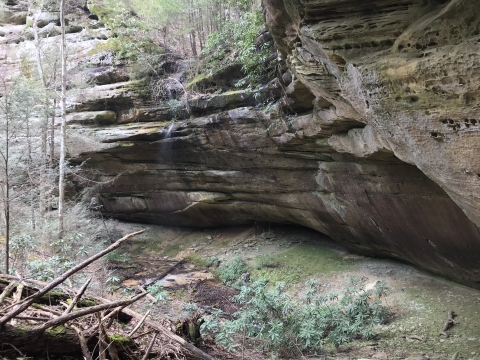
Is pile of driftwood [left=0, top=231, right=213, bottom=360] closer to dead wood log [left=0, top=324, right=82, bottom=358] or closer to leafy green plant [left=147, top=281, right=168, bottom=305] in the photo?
dead wood log [left=0, top=324, right=82, bottom=358]

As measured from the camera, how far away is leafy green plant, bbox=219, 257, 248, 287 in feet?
38.2

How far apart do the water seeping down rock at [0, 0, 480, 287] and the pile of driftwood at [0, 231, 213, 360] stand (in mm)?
3816

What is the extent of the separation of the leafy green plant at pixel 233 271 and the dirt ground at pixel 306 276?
0.30 metres

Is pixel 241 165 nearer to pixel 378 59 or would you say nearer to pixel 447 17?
pixel 378 59

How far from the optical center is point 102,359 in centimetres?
279

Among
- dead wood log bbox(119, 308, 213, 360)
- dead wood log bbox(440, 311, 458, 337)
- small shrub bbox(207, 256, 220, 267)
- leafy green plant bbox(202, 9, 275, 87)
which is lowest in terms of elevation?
small shrub bbox(207, 256, 220, 267)

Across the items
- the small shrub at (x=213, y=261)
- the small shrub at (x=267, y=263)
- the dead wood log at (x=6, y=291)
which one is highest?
the dead wood log at (x=6, y=291)

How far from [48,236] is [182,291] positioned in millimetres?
4443

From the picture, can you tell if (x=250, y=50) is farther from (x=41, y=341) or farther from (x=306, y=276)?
(x=41, y=341)

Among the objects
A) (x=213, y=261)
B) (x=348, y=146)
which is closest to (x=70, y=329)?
(x=348, y=146)

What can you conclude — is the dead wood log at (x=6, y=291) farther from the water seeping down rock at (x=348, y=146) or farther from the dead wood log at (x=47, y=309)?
the water seeping down rock at (x=348, y=146)

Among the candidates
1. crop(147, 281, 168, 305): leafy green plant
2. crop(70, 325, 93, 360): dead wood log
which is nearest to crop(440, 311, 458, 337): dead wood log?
crop(147, 281, 168, 305): leafy green plant

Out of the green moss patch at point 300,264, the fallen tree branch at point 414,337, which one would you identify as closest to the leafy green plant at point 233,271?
the green moss patch at point 300,264

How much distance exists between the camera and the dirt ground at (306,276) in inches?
240
